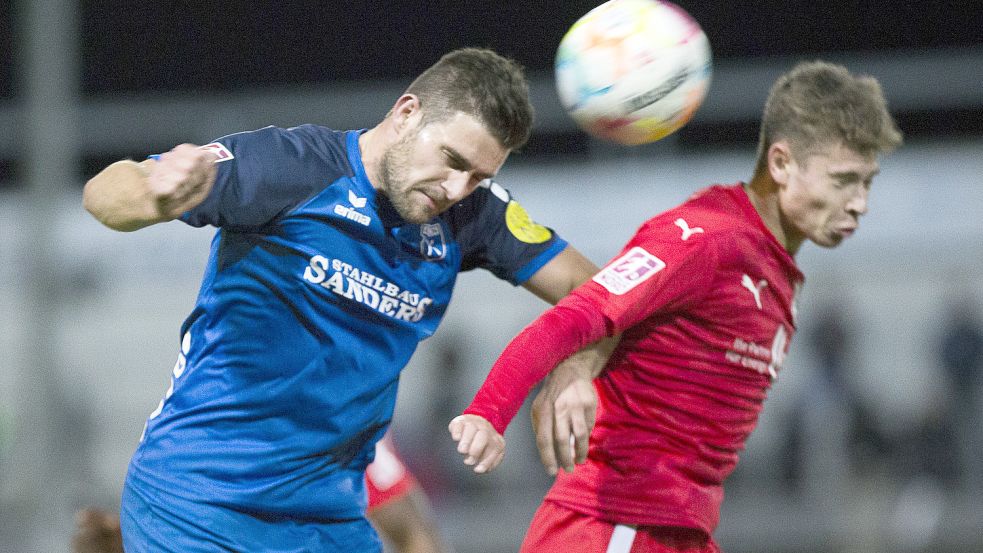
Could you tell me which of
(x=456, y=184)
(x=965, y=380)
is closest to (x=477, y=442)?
(x=456, y=184)

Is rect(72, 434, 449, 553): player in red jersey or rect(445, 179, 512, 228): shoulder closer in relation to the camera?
rect(445, 179, 512, 228): shoulder

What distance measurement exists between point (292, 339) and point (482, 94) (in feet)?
2.79

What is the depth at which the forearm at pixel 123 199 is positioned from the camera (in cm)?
288

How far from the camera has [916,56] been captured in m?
16.6

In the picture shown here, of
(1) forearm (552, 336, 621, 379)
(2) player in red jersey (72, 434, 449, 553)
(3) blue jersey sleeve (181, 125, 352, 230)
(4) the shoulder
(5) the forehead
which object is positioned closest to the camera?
(3) blue jersey sleeve (181, 125, 352, 230)

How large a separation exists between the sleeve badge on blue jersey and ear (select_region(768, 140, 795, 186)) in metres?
0.73

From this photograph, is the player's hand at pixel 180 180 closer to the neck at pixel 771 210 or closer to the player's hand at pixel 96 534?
the player's hand at pixel 96 534

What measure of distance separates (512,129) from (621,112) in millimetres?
401

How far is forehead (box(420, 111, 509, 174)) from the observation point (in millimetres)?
3354

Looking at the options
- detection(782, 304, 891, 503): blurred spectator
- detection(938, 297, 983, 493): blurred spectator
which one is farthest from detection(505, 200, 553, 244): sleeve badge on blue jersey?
detection(938, 297, 983, 493): blurred spectator

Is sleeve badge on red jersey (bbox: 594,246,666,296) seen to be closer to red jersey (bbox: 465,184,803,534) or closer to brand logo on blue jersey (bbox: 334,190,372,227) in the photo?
red jersey (bbox: 465,184,803,534)

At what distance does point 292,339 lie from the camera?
11.1 feet

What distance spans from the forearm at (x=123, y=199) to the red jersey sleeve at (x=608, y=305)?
89cm

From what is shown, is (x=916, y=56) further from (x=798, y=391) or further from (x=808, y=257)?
(x=798, y=391)
